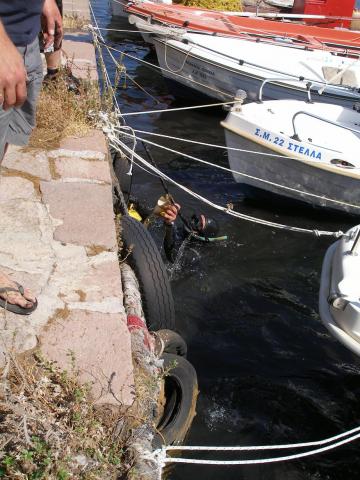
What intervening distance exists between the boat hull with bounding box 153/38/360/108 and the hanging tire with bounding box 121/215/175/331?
669 cm

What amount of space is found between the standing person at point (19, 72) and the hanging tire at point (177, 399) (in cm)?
105

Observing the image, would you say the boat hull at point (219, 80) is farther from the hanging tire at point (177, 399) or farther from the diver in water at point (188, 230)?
the hanging tire at point (177, 399)

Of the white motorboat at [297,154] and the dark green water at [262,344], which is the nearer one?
the dark green water at [262,344]

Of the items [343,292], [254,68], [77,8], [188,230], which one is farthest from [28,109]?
[77,8]

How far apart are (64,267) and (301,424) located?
7.79 ft

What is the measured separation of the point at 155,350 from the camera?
3174 mm

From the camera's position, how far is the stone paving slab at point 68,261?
2.54m

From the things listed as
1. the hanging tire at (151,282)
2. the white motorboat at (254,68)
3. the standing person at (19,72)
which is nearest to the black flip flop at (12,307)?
the standing person at (19,72)

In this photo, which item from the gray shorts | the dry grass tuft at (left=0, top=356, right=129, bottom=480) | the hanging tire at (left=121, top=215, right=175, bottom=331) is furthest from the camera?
the hanging tire at (left=121, top=215, right=175, bottom=331)

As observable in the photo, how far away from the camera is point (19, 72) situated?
2074mm

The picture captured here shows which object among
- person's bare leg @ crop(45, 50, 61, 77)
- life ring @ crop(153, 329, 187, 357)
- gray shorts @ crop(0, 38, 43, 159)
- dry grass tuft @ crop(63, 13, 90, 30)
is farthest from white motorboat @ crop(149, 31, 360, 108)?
gray shorts @ crop(0, 38, 43, 159)

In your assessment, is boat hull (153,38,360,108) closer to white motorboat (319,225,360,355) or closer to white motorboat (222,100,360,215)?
white motorboat (222,100,360,215)

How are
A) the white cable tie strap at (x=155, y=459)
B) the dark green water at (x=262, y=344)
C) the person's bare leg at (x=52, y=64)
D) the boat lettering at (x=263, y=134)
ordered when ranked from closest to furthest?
the white cable tie strap at (x=155, y=459)
the dark green water at (x=262, y=344)
the person's bare leg at (x=52, y=64)
the boat lettering at (x=263, y=134)

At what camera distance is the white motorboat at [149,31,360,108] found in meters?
9.65
